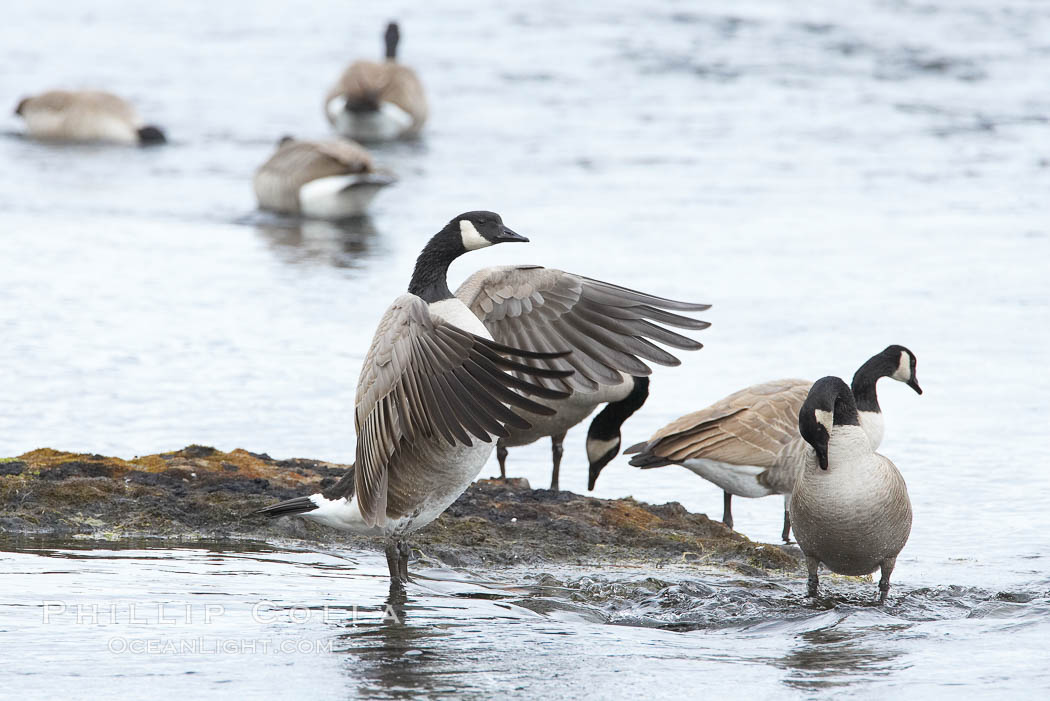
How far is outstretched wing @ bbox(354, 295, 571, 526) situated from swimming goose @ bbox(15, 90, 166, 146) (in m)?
13.8

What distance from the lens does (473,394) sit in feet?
16.6

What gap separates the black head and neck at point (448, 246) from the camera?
6090 millimetres

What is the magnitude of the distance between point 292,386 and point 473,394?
448cm

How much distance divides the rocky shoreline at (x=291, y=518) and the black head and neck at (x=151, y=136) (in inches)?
473

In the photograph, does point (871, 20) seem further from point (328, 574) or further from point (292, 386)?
point (328, 574)

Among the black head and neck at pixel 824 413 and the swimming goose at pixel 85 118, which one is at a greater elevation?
the swimming goose at pixel 85 118

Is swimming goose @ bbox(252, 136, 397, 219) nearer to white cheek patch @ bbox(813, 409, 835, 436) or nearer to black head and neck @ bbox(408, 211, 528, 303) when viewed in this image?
black head and neck @ bbox(408, 211, 528, 303)

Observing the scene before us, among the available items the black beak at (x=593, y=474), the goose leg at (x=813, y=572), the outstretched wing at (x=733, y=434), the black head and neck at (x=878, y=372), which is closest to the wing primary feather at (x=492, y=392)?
the goose leg at (x=813, y=572)

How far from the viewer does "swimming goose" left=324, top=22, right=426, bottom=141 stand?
742 inches

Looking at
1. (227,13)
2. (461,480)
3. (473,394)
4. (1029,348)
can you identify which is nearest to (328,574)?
(461,480)

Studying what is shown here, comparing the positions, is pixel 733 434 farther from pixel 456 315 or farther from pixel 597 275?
pixel 597 275

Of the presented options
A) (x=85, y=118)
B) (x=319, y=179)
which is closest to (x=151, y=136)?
(x=85, y=118)

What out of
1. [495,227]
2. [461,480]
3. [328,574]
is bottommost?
[328,574]

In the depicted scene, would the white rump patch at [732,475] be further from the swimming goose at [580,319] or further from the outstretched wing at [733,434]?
the swimming goose at [580,319]
